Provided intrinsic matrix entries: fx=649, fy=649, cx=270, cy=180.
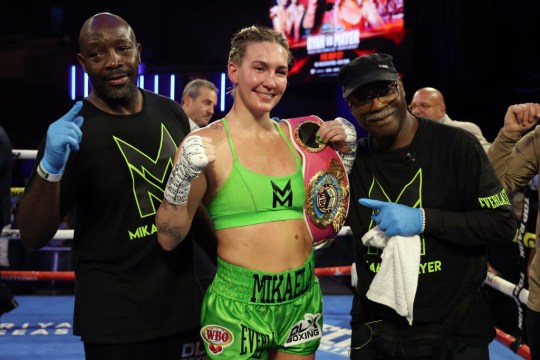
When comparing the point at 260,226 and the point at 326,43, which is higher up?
the point at 326,43

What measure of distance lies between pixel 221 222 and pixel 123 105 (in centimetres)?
48

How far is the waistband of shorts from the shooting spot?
72.5 inches

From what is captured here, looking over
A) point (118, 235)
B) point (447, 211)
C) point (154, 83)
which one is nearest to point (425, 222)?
point (447, 211)

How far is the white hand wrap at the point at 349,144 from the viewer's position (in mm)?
1991

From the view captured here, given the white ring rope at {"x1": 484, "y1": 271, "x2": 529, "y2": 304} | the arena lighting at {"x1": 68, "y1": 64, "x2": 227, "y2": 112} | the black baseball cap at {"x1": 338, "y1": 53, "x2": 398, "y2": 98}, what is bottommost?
the white ring rope at {"x1": 484, "y1": 271, "x2": 529, "y2": 304}

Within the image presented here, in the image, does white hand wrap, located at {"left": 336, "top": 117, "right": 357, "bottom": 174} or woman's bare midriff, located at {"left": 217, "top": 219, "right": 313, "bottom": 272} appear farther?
white hand wrap, located at {"left": 336, "top": 117, "right": 357, "bottom": 174}

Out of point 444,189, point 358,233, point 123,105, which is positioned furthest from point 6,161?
point 444,189

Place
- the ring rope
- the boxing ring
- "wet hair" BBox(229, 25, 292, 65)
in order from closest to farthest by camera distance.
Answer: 1. "wet hair" BBox(229, 25, 292, 65)
2. the ring rope
3. the boxing ring

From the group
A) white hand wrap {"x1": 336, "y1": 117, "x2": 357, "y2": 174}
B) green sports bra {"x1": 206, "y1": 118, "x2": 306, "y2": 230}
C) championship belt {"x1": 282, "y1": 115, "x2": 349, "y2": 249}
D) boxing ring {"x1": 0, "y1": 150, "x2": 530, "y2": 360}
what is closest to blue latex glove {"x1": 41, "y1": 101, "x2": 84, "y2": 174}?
green sports bra {"x1": 206, "y1": 118, "x2": 306, "y2": 230}

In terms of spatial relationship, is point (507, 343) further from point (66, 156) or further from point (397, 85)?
point (66, 156)

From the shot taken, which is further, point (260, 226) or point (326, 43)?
point (326, 43)

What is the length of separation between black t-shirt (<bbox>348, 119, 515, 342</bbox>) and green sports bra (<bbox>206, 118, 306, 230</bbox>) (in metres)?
0.30

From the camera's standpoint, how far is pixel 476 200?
6.30ft

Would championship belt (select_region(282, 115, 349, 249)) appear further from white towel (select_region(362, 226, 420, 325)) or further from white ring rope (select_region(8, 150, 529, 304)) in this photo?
white ring rope (select_region(8, 150, 529, 304))
